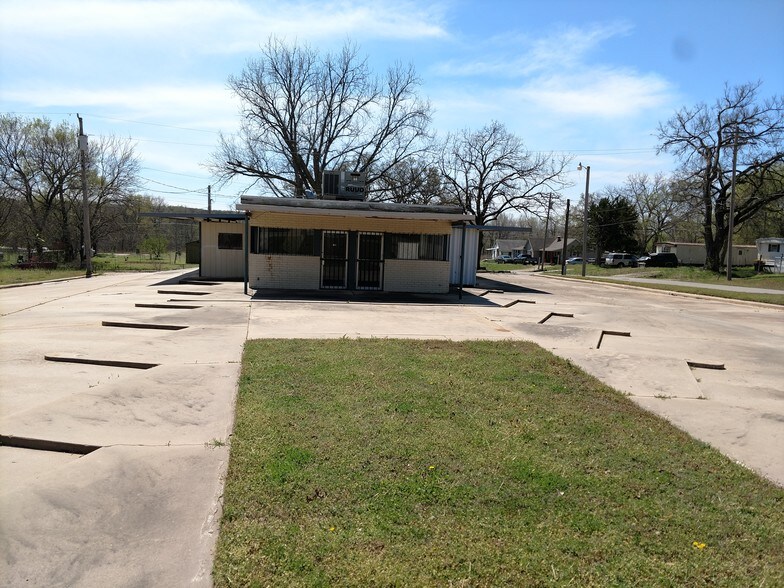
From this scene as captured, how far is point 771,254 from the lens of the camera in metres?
50.2

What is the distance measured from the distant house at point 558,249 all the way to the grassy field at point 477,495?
3428 inches

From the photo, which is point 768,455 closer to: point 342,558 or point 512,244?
point 342,558

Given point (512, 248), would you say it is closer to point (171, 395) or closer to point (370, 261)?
point (370, 261)

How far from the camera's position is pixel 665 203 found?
237 ft

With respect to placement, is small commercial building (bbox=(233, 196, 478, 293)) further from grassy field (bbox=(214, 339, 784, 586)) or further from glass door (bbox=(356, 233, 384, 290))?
grassy field (bbox=(214, 339, 784, 586))

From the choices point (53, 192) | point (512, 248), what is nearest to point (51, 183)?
point (53, 192)

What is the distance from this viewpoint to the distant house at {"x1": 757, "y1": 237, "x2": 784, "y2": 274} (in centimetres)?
4666

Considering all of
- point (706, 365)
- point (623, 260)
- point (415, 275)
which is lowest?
point (706, 365)

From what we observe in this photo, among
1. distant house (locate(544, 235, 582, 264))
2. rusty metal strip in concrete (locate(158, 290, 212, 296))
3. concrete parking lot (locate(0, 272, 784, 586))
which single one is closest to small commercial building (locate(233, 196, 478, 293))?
rusty metal strip in concrete (locate(158, 290, 212, 296))

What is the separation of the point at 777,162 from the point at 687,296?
24.3m

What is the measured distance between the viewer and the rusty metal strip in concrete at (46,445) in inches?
156

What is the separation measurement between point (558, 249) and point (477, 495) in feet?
291

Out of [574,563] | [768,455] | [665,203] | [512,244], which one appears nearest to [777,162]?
[665,203]

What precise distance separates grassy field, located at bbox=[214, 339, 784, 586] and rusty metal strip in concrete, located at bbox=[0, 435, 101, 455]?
115cm
